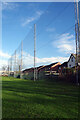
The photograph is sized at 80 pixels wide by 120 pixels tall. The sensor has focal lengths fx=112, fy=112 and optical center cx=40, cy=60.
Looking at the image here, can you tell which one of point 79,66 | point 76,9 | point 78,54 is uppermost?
point 76,9

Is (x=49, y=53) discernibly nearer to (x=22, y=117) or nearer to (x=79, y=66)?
(x=79, y=66)

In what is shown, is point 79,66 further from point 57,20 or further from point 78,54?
point 57,20

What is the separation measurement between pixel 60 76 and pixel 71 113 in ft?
27.0

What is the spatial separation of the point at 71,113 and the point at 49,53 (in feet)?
28.5

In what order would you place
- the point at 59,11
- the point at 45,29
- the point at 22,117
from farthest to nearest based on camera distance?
1. the point at 45,29
2. the point at 59,11
3. the point at 22,117

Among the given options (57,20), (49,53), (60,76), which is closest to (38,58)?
(49,53)

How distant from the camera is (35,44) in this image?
1423cm

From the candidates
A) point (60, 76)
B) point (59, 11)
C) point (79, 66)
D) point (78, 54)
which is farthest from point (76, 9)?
point (60, 76)

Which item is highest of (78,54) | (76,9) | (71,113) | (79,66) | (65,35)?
(76,9)

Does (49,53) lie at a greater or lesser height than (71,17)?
lesser

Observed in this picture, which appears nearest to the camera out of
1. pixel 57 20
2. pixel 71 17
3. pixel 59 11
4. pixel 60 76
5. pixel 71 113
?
pixel 71 113

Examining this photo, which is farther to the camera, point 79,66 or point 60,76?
point 60,76

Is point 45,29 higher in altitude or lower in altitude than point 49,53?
higher

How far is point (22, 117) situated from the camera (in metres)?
2.02
